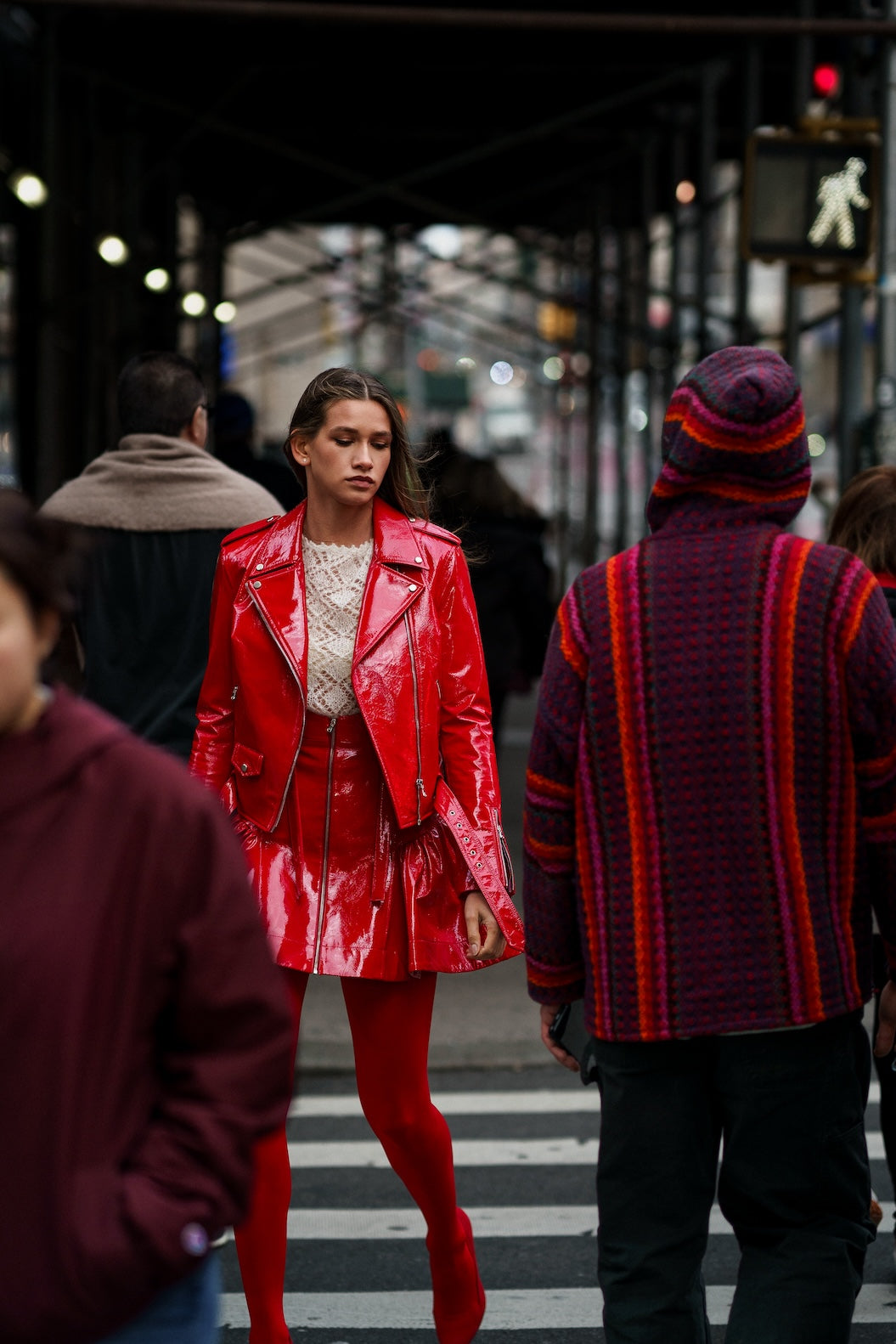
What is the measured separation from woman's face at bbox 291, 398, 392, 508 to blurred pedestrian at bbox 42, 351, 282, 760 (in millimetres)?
1076

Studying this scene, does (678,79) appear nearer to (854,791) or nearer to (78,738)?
(854,791)

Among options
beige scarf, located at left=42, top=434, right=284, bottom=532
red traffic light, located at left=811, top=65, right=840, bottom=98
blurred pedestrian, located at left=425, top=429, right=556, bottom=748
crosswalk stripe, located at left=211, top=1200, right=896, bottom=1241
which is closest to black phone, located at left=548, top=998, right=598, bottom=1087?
crosswalk stripe, located at left=211, top=1200, right=896, bottom=1241

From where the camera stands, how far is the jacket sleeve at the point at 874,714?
2.95 meters

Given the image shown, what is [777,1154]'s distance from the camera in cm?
303

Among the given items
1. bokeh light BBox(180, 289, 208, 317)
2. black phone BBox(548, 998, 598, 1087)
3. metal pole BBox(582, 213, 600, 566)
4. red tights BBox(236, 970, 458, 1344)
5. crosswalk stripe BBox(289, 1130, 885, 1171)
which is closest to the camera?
black phone BBox(548, 998, 598, 1087)

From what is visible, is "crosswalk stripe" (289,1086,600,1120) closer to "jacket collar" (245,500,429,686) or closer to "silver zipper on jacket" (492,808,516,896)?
"silver zipper on jacket" (492,808,516,896)

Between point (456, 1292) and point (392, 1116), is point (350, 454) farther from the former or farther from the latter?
point (456, 1292)

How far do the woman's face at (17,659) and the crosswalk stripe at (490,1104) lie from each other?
434cm

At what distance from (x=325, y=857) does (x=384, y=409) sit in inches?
36.2

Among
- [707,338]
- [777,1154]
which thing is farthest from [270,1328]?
[707,338]

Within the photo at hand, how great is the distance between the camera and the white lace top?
12.5ft

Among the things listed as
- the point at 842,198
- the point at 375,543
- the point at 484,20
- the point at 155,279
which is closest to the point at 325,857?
the point at 375,543

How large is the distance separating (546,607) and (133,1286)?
781 cm

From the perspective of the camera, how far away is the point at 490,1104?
20.6 ft
